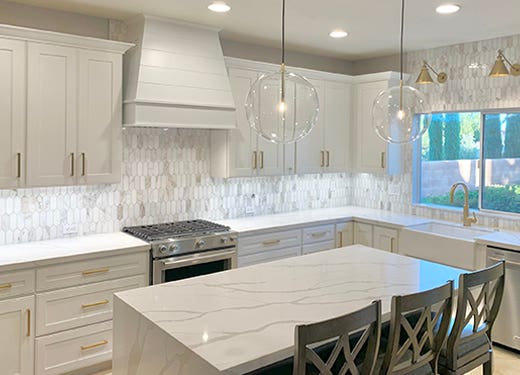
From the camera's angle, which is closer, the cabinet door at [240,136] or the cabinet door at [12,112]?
the cabinet door at [12,112]

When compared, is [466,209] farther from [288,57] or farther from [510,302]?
[288,57]

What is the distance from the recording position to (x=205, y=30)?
4137mm

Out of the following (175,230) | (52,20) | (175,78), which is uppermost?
(52,20)

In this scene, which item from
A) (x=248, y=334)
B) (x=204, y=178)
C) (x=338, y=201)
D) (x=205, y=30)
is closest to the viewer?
(x=248, y=334)

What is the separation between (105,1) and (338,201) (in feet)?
11.5

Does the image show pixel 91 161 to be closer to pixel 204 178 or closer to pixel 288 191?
pixel 204 178

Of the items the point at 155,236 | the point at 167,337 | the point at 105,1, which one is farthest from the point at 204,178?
the point at 167,337

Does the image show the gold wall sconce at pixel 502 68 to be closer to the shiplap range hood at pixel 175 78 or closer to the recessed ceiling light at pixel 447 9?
the recessed ceiling light at pixel 447 9

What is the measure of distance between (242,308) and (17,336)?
1791mm

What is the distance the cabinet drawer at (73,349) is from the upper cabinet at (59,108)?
108cm

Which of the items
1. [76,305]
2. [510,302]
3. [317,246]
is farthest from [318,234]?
[76,305]

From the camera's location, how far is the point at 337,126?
5.38 meters

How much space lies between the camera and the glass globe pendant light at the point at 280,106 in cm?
253

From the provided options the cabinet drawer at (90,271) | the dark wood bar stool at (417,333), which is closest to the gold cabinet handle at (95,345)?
the cabinet drawer at (90,271)
